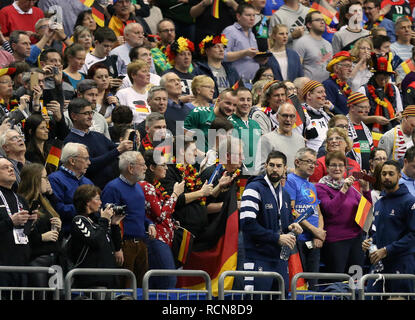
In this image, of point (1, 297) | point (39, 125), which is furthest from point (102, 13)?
point (1, 297)

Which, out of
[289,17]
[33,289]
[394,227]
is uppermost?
[289,17]

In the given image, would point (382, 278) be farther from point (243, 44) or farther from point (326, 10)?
point (326, 10)

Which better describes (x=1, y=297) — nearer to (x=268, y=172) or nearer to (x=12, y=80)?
(x=268, y=172)

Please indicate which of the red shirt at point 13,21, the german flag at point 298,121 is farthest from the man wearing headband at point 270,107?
the red shirt at point 13,21

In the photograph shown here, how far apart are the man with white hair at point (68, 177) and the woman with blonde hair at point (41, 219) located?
19 cm

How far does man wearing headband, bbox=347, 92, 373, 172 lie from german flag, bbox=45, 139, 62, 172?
4.38m

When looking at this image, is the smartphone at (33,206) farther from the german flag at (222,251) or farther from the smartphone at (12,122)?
the german flag at (222,251)

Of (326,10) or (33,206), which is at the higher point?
(326,10)

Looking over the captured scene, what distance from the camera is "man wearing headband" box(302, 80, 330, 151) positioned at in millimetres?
14750

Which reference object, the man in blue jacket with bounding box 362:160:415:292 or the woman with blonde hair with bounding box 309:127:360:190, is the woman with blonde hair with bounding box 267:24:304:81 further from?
the man in blue jacket with bounding box 362:160:415:292

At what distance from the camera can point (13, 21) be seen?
52.5ft

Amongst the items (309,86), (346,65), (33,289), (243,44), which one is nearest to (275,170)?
(33,289)

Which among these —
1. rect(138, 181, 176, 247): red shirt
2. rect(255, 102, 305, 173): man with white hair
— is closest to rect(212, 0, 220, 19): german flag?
rect(255, 102, 305, 173): man with white hair

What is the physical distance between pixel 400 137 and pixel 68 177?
5711mm
